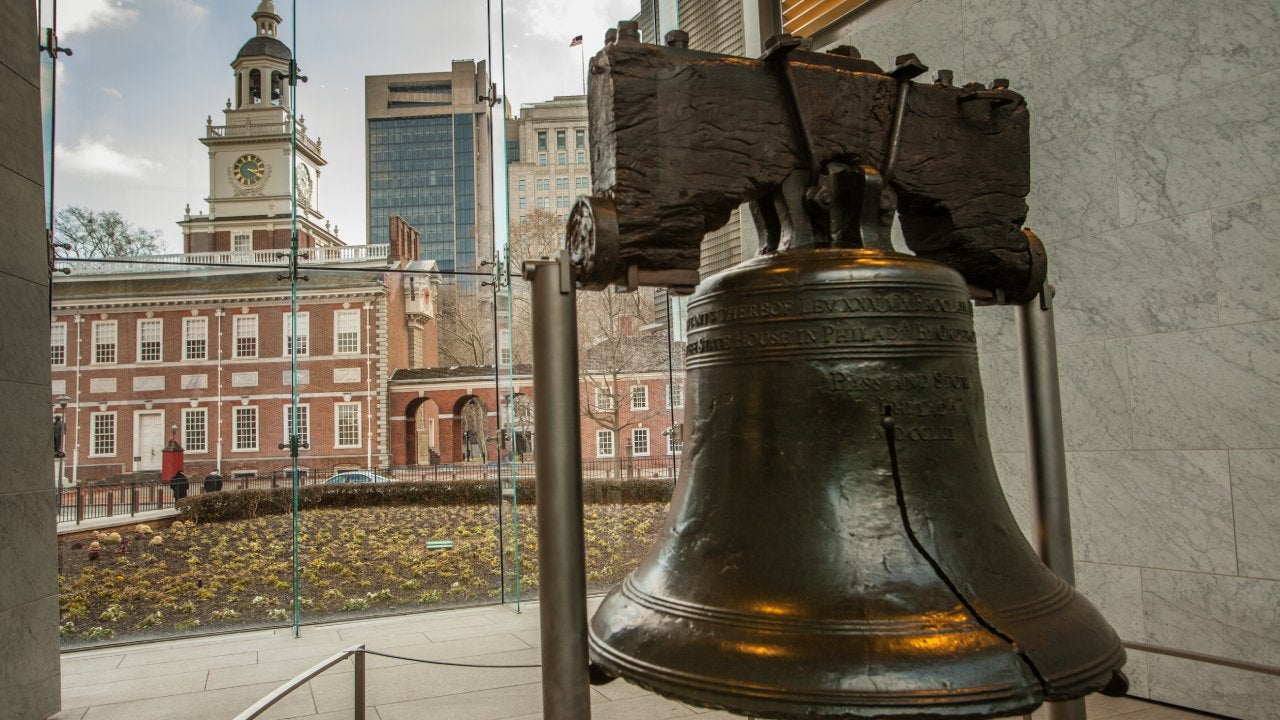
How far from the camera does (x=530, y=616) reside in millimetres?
6105

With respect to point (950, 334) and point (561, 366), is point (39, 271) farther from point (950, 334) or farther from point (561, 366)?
point (950, 334)

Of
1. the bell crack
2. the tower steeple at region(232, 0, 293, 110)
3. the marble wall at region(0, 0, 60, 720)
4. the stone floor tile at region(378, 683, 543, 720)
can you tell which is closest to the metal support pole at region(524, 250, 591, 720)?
the bell crack

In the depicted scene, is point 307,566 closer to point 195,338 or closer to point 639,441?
point 195,338

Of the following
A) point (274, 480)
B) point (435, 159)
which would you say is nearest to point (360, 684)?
point (274, 480)

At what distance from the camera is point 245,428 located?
5973 mm

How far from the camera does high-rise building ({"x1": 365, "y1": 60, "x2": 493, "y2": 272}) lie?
6785 mm

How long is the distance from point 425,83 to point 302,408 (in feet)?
9.84

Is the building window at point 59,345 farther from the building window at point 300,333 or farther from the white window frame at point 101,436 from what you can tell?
the building window at point 300,333

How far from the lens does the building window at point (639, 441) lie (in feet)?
22.1

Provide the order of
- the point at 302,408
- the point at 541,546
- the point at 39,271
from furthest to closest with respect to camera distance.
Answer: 1. the point at 302,408
2. the point at 39,271
3. the point at 541,546

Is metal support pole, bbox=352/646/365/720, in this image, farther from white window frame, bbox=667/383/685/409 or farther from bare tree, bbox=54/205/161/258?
white window frame, bbox=667/383/685/409

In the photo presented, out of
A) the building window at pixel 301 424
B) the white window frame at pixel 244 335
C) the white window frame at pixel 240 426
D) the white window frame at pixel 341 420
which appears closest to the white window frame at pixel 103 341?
the white window frame at pixel 244 335

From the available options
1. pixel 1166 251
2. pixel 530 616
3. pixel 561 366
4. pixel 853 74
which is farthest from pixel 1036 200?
pixel 530 616

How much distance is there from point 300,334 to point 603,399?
2.42 m
